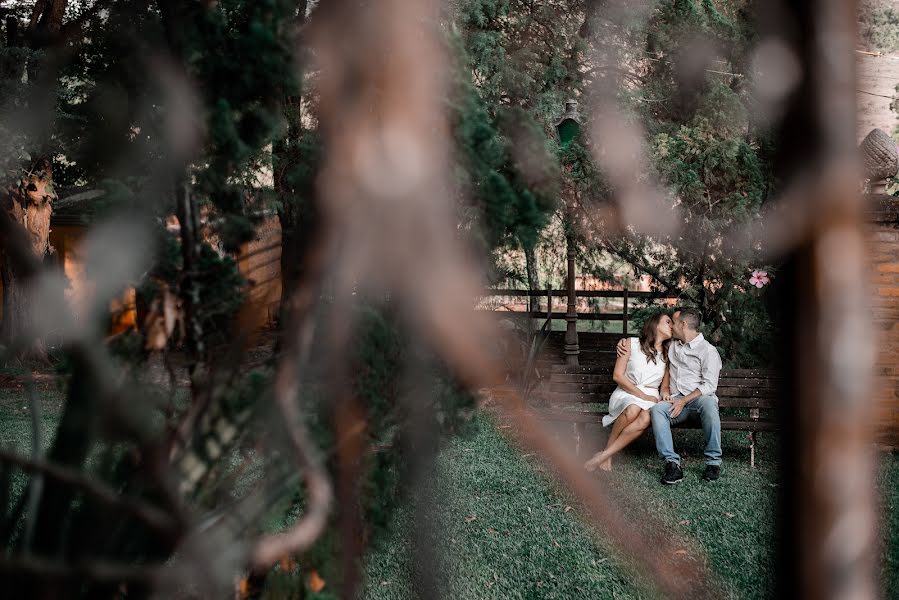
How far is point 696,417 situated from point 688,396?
234mm

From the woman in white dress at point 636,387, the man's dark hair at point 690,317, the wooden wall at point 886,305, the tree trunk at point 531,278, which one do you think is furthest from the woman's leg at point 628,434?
the tree trunk at point 531,278

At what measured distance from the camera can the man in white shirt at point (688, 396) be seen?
17.9 ft

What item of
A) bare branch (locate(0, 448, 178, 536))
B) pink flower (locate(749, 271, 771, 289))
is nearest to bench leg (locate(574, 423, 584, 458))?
pink flower (locate(749, 271, 771, 289))

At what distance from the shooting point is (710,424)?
5527mm

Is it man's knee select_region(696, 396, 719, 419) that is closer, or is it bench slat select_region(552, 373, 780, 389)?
man's knee select_region(696, 396, 719, 419)

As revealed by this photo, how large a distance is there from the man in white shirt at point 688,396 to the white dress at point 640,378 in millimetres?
64

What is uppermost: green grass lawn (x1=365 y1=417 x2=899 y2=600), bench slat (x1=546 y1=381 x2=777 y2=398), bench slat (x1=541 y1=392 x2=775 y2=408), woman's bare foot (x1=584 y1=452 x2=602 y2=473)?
bench slat (x1=546 y1=381 x2=777 y2=398)

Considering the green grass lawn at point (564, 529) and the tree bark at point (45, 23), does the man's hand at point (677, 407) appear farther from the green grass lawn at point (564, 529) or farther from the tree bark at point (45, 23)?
the tree bark at point (45, 23)

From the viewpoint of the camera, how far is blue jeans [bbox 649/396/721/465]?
17.9ft

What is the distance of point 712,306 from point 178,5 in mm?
7308

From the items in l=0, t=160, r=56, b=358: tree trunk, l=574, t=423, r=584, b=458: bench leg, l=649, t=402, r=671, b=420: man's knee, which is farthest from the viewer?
l=0, t=160, r=56, b=358: tree trunk

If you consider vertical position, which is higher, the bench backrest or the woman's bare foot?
the bench backrest

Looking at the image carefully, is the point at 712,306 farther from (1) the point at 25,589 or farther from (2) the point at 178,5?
(1) the point at 25,589

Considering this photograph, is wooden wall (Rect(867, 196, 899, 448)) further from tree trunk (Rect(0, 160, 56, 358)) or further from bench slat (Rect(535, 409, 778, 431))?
tree trunk (Rect(0, 160, 56, 358))
